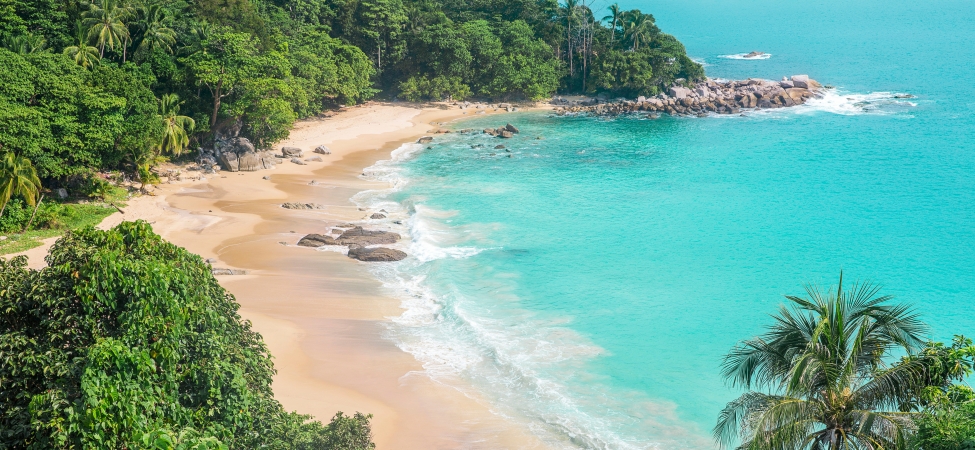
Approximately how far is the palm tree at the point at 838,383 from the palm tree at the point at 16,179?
31382 millimetres

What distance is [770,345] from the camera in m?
14.2

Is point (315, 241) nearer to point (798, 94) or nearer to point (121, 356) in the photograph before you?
point (121, 356)

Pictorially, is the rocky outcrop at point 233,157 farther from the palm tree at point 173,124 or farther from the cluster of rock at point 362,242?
the cluster of rock at point 362,242

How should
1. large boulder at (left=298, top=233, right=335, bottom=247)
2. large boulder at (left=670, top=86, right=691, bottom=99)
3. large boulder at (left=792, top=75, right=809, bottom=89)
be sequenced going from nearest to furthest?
large boulder at (left=298, top=233, right=335, bottom=247) → large boulder at (left=670, top=86, right=691, bottom=99) → large boulder at (left=792, top=75, right=809, bottom=89)

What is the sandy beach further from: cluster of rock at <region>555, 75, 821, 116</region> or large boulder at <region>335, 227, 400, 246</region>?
cluster of rock at <region>555, 75, 821, 116</region>

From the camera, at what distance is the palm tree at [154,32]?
5081cm

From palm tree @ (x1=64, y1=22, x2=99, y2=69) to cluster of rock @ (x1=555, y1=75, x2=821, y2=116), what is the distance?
45876 mm

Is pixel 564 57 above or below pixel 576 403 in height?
above

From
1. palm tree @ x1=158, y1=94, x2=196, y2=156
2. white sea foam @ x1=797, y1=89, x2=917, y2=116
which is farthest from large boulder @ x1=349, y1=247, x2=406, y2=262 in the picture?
white sea foam @ x1=797, y1=89, x2=917, y2=116

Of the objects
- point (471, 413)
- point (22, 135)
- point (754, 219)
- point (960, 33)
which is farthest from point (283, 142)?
point (960, 33)

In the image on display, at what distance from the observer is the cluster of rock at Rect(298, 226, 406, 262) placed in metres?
36.9

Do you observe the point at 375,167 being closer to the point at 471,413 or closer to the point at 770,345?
the point at 471,413

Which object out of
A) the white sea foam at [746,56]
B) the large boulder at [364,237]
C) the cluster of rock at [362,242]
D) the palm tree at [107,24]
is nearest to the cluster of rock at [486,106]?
the palm tree at [107,24]

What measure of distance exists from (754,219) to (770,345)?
31809 mm
